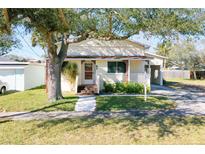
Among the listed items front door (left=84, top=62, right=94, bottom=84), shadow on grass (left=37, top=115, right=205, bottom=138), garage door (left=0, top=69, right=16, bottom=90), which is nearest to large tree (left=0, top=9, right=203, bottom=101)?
shadow on grass (left=37, top=115, right=205, bottom=138)

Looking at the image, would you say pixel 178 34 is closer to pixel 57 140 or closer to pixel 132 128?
pixel 132 128

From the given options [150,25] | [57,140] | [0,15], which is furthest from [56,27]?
[57,140]

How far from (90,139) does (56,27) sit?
4.99 metres

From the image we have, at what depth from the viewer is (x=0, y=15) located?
338 inches

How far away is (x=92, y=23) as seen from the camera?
14102mm

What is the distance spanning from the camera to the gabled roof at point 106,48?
2266 cm

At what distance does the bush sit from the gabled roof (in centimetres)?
301

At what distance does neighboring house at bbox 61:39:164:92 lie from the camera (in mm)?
21297

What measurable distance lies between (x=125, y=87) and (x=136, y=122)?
412 inches

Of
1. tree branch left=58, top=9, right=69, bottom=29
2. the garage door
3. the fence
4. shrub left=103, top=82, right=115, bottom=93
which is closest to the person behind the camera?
tree branch left=58, top=9, right=69, bottom=29

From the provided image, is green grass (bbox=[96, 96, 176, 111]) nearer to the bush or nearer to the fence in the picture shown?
the bush

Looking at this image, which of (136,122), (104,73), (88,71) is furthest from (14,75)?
(136,122)

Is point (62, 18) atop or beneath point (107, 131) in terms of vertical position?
atop

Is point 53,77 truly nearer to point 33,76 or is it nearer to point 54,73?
point 54,73
